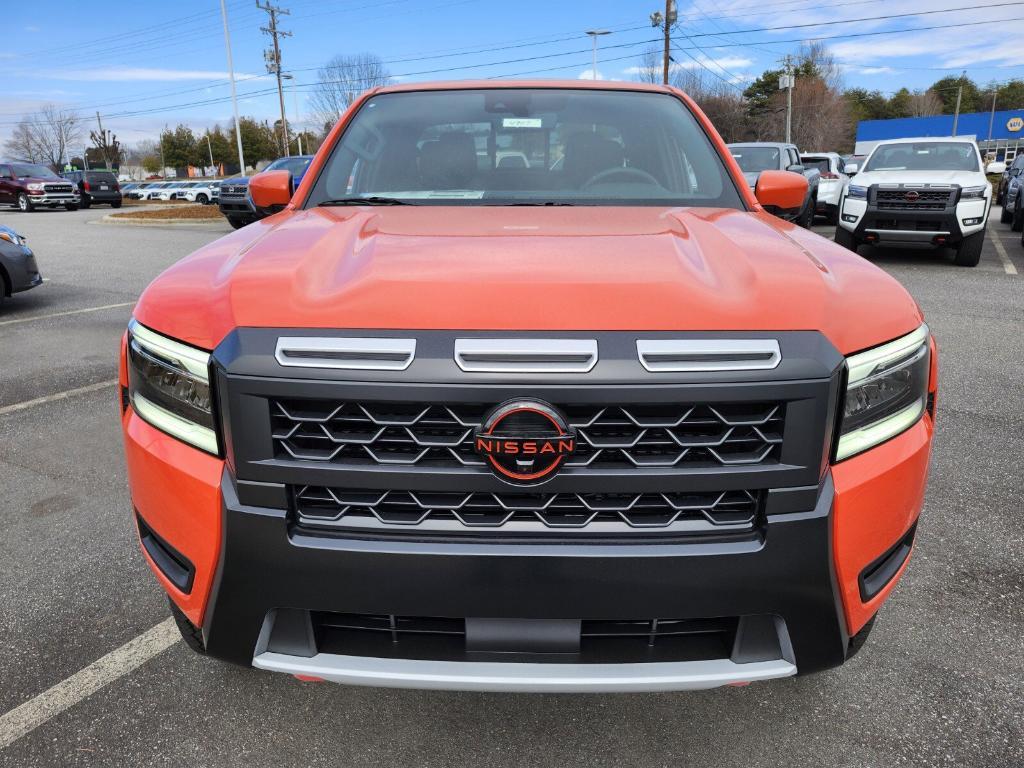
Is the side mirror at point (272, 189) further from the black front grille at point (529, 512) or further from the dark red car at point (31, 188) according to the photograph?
the dark red car at point (31, 188)

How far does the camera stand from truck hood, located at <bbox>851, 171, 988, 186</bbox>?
34.1 feet

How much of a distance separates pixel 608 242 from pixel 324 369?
0.82 metres

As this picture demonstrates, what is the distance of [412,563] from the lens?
1494 mm

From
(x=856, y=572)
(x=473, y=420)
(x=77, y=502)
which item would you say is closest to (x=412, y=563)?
(x=473, y=420)

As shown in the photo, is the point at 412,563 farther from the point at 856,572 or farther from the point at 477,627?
the point at 856,572

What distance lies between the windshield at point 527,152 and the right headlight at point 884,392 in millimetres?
1099

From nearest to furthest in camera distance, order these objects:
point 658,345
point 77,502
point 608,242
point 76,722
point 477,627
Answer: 1. point 658,345
2. point 477,627
3. point 608,242
4. point 76,722
5. point 77,502

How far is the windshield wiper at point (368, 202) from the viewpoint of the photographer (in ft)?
8.61

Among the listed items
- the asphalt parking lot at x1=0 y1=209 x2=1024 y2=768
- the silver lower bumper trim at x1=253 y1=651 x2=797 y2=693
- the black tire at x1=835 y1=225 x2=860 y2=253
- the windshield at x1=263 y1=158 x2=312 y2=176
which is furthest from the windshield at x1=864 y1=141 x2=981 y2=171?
the silver lower bumper trim at x1=253 y1=651 x2=797 y2=693

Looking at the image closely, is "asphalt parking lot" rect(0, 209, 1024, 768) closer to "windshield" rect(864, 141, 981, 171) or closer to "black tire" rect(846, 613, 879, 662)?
"black tire" rect(846, 613, 879, 662)

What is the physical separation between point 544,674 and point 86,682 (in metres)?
1.49

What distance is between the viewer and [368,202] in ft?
8.74

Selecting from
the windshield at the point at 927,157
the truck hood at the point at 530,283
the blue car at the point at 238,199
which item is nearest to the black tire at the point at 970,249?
the windshield at the point at 927,157

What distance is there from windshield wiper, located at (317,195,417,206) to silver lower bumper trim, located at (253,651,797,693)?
160 cm
